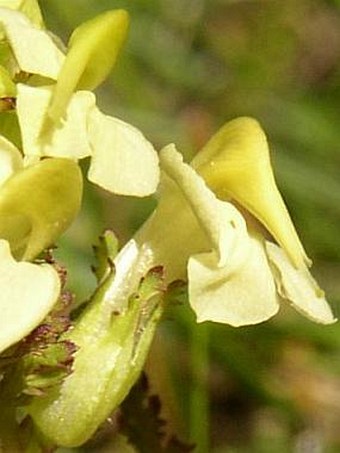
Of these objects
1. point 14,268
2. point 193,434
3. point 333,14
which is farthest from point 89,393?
point 333,14

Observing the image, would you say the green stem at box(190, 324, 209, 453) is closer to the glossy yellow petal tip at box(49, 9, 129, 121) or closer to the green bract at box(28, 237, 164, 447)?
the green bract at box(28, 237, 164, 447)

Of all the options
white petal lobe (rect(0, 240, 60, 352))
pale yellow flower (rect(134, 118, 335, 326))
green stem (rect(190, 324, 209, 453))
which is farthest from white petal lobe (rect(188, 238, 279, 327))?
green stem (rect(190, 324, 209, 453))

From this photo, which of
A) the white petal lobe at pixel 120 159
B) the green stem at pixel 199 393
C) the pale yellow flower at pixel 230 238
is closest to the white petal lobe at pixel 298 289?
the pale yellow flower at pixel 230 238

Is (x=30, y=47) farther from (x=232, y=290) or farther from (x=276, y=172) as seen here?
(x=276, y=172)

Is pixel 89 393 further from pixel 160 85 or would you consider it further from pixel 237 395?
pixel 160 85

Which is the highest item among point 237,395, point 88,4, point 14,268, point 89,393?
point 14,268

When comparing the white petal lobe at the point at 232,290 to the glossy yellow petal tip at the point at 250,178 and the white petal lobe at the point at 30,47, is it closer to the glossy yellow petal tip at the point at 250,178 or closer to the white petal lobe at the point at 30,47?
the glossy yellow petal tip at the point at 250,178

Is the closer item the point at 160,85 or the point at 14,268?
the point at 14,268
